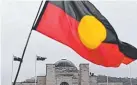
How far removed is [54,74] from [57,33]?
4204 centimetres

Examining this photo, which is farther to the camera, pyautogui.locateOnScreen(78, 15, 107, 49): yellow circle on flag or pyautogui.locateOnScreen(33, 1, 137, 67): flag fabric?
pyautogui.locateOnScreen(78, 15, 107, 49): yellow circle on flag

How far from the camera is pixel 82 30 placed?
9.23 meters

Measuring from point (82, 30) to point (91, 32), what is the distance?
195 mm

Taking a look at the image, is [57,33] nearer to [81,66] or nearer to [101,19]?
[101,19]

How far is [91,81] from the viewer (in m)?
52.4

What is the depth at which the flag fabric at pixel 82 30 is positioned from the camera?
29.3 ft

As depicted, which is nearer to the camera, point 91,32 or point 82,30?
point 82,30

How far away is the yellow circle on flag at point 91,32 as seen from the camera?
9.20 m

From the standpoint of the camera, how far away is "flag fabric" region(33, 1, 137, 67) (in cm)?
892

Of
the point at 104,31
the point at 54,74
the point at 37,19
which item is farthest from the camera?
the point at 54,74

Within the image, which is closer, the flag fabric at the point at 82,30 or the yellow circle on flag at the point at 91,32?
the flag fabric at the point at 82,30

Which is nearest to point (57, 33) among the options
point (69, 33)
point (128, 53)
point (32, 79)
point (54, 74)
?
point (69, 33)

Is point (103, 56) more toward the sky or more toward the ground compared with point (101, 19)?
more toward the ground

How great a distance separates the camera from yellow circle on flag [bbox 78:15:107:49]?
9.20m
